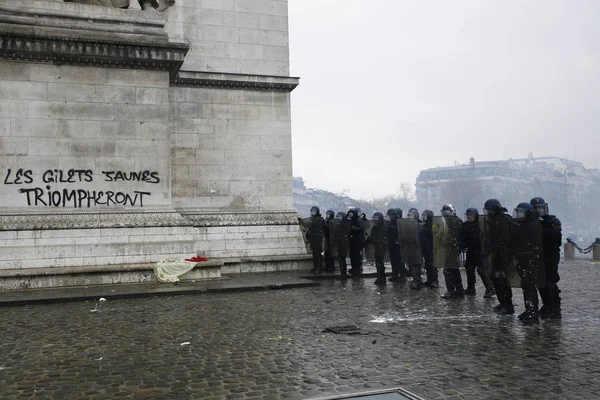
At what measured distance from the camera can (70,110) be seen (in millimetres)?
14023

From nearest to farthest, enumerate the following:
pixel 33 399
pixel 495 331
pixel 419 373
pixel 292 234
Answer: pixel 33 399
pixel 419 373
pixel 495 331
pixel 292 234

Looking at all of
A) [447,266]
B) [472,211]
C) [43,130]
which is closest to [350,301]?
[447,266]

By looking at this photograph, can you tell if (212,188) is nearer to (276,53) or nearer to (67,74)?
(276,53)

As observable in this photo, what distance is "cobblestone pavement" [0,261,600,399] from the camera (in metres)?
5.12

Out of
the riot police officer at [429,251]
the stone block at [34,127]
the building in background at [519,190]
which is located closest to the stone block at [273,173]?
the riot police officer at [429,251]

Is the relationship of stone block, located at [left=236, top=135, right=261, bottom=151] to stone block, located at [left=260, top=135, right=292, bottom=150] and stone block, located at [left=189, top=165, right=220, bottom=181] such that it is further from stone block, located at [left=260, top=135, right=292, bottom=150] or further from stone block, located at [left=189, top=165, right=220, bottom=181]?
stone block, located at [left=189, top=165, right=220, bottom=181]

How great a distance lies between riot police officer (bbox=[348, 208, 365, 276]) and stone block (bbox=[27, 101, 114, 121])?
24.0 feet

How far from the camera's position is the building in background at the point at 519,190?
340ft

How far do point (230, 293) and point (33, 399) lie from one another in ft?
24.5

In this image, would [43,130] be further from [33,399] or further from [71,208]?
[33,399]

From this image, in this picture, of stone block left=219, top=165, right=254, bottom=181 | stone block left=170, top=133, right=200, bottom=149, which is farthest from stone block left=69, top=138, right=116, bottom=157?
stone block left=219, top=165, right=254, bottom=181

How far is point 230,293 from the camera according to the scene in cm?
1230

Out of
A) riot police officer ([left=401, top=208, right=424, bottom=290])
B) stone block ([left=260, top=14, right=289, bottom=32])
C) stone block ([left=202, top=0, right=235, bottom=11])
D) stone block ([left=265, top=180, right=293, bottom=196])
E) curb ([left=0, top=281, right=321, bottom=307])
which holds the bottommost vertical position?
curb ([left=0, top=281, right=321, bottom=307])

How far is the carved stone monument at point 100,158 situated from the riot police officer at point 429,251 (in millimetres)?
4948
